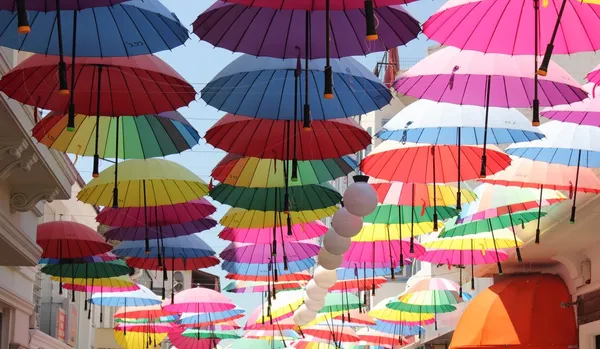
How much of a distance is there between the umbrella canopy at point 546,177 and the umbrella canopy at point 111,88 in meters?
4.56

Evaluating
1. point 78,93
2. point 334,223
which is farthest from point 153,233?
point 78,93

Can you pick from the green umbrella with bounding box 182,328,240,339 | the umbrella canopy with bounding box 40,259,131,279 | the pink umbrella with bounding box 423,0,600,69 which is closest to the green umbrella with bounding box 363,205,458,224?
the umbrella canopy with bounding box 40,259,131,279

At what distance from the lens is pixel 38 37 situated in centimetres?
914

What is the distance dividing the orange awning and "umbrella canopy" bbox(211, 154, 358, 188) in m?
5.87

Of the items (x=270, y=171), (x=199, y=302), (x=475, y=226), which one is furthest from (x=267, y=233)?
(x=199, y=302)

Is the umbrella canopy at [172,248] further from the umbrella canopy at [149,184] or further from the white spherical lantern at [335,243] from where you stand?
the white spherical lantern at [335,243]

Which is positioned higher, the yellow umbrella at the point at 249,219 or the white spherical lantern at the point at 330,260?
the yellow umbrella at the point at 249,219

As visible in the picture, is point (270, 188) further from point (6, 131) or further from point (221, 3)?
point (221, 3)

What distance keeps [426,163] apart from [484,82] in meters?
2.81

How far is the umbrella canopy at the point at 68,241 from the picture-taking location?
16.1 meters

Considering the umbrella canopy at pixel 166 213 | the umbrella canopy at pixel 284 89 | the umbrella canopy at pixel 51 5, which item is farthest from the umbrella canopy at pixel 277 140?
the umbrella canopy at pixel 166 213

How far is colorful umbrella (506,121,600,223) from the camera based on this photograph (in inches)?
458

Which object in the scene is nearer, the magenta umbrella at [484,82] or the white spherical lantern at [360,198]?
the magenta umbrella at [484,82]

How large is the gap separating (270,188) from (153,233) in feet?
8.69
